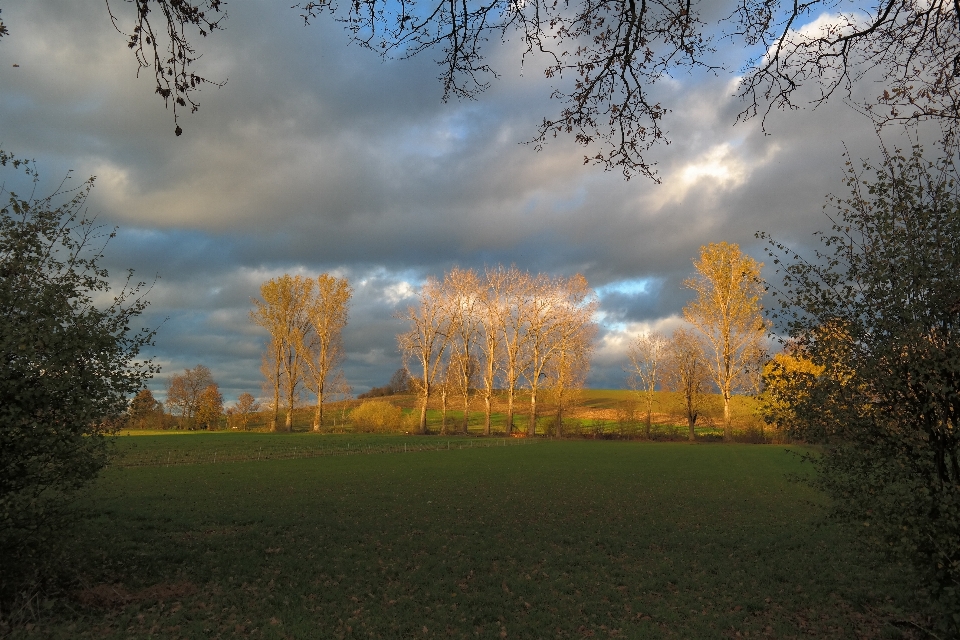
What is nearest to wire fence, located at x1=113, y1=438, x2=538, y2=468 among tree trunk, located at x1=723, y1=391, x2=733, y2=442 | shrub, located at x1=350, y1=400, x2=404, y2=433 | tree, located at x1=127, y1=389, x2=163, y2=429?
shrub, located at x1=350, y1=400, x2=404, y2=433

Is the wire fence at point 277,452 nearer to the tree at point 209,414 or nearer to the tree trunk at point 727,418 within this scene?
the tree trunk at point 727,418

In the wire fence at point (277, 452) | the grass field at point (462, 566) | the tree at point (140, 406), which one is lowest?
the wire fence at point (277, 452)

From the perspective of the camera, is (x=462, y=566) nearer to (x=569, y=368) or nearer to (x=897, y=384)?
(x=897, y=384)

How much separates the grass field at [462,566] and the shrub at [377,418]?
40.0 m

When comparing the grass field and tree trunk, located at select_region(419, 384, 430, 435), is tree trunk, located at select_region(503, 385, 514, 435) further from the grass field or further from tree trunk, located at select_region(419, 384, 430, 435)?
the grass field

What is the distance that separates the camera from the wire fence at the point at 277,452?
32438 mm

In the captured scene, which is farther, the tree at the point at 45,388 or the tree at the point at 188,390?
the tree at the point at 188,390

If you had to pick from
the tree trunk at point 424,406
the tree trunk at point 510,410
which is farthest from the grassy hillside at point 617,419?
the tree trunk at point 510,410

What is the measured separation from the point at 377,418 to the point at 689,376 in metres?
34.0

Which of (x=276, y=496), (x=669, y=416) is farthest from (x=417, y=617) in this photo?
(x=669, y=416)

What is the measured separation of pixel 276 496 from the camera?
1967cm

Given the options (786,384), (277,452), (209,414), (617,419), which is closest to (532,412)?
(617,419)

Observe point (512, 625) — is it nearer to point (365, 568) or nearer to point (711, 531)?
point (365, 568)

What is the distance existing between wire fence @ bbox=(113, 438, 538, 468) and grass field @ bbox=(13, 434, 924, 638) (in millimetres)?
11866
